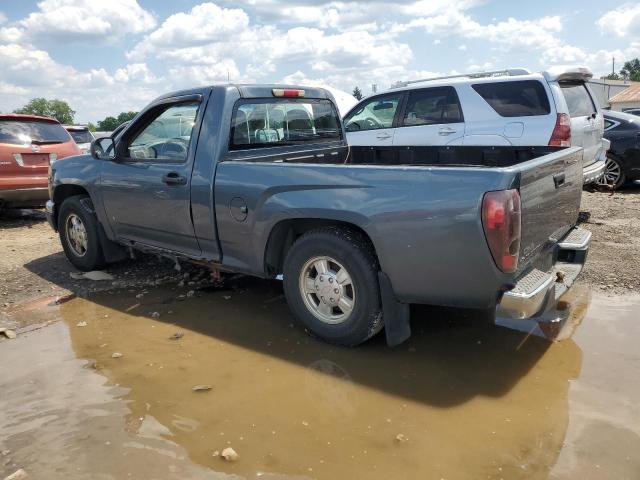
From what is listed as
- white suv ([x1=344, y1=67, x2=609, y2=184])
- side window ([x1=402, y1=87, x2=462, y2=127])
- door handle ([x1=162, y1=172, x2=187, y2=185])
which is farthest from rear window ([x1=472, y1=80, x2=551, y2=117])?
door handle ([x1=162, y1=172, x2=187, y2=185])

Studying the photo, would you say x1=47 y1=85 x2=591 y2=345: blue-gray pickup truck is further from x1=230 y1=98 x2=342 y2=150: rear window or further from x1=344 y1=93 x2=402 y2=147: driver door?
x1=344 y1=93 x2=402 y2=147: driver door

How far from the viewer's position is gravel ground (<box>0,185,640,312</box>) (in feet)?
17.3

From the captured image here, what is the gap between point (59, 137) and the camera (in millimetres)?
9461

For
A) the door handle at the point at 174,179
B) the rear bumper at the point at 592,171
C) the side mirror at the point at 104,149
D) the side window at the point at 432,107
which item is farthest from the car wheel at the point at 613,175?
the side mirror at the point at 104,149

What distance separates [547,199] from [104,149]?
413 centimetres

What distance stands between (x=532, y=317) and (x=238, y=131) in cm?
264

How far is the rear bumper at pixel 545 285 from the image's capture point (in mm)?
3129

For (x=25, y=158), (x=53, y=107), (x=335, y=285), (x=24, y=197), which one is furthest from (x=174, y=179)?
(x=53, y=107)

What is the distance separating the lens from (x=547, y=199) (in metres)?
3.52

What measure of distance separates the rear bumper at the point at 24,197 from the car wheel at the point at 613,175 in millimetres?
9816

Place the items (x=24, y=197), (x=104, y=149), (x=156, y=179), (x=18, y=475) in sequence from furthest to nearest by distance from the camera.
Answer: (x=24, y=197)
(x=104, y=149)
(x=156, y=179)
(x=18, y=475)

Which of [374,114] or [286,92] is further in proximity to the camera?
[374,114]

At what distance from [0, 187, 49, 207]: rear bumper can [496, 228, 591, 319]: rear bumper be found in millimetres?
7885

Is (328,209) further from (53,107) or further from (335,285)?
(53,107)
